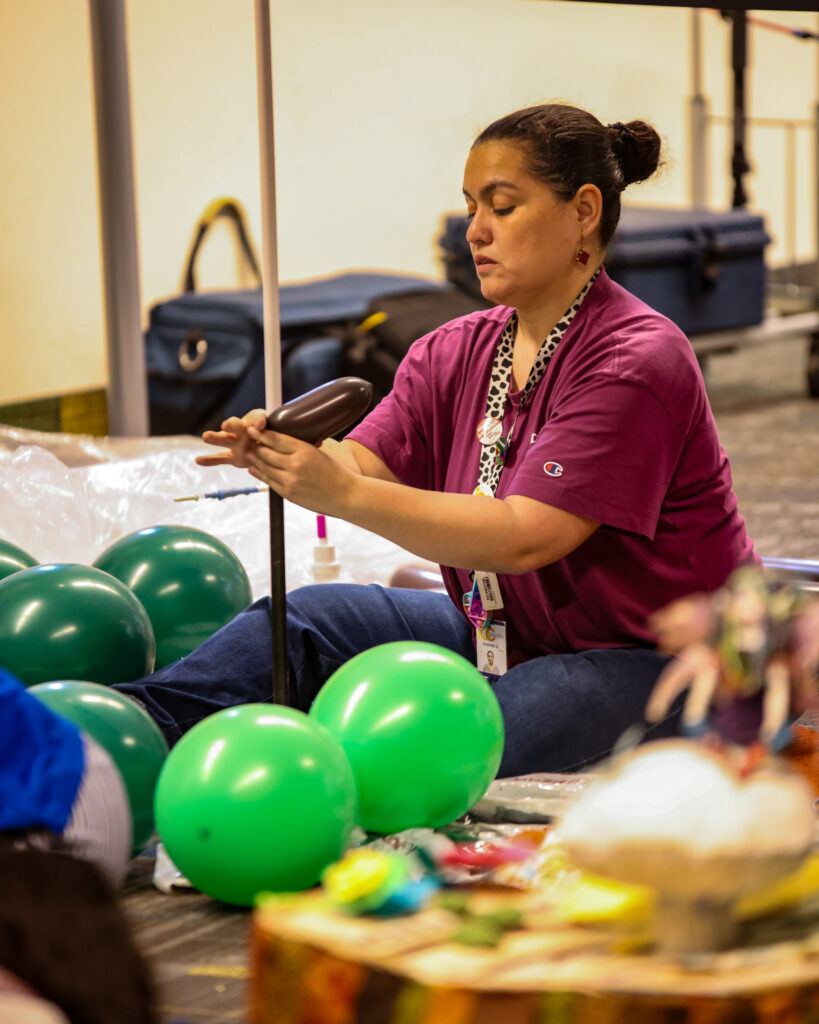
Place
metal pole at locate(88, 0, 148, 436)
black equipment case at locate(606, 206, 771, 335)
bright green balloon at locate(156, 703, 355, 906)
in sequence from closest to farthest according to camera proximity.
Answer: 1. bright green balloon at locate(156, 703, 355, 906)
2. metal pole at locate(88, 0, 148, 436)
3. black equipment case at locate(606, 206, 771, 335)

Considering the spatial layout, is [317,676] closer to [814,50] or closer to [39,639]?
[39,639]

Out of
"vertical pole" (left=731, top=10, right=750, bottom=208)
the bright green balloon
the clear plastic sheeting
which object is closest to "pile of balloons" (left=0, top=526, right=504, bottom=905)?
the bright green balloon

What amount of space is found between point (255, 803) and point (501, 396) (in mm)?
713

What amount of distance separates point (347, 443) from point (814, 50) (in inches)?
264

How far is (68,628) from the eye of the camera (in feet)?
6.56

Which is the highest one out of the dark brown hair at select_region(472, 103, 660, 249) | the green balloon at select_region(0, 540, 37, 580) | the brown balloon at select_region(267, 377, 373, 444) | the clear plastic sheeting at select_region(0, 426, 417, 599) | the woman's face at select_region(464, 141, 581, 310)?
the dark brown hair at select_region(472, 103, 660, 249)

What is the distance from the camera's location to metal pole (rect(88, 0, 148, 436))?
12.6ft

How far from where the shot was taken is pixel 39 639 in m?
1.98

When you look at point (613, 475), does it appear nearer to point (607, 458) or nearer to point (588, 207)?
point (607, 458)

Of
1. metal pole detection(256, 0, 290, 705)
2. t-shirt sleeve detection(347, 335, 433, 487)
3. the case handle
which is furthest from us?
the case handle

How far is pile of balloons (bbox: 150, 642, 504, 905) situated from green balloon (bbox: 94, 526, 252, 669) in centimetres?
68

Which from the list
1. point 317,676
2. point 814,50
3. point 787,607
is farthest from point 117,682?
point 814,50

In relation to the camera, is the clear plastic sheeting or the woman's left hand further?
the clear plastic sheeting

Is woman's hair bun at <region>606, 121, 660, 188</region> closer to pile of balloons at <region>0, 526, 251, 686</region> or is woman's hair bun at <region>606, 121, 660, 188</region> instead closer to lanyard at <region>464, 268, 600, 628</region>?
lanyard at <region>464, 268, 600, 628</region>
